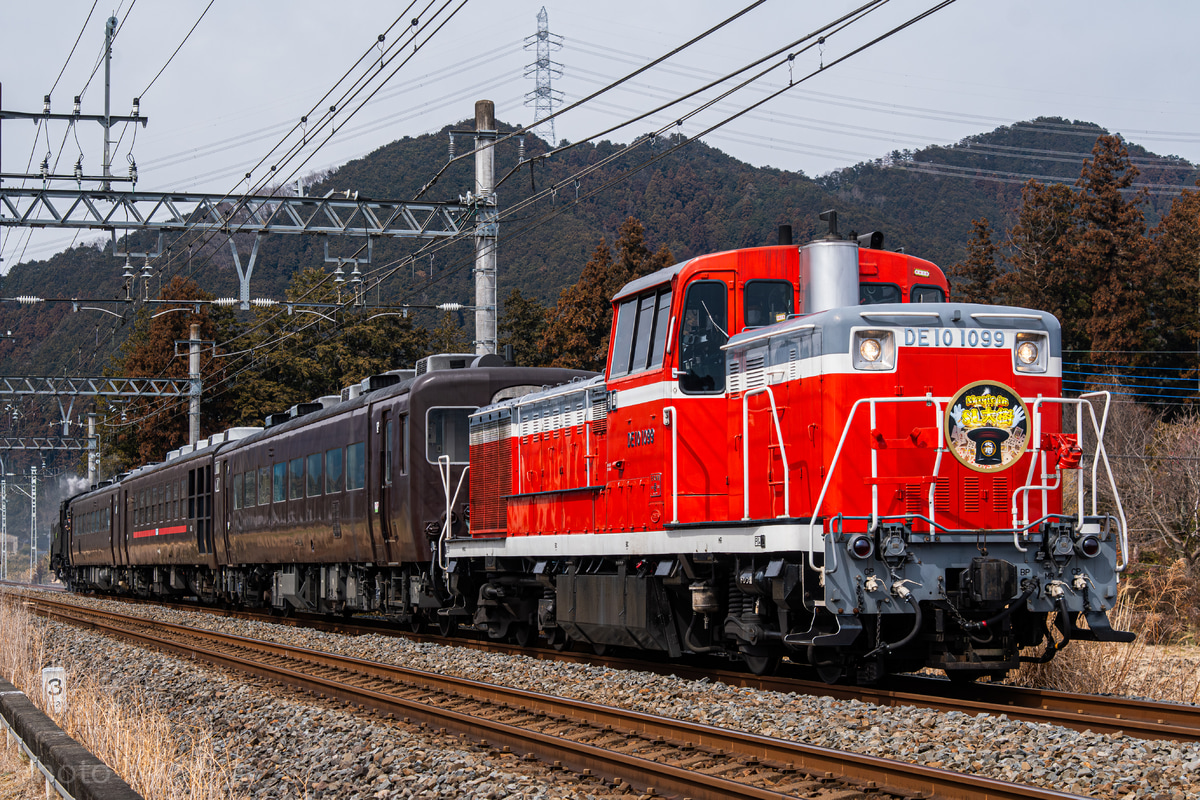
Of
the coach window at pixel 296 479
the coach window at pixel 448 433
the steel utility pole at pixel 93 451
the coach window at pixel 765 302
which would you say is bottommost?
the coach window at pixel 296 479

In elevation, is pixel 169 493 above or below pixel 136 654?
above

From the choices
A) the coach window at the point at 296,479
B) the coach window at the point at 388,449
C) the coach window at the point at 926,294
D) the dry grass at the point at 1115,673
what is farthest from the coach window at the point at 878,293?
the coach window at the point at 296,479

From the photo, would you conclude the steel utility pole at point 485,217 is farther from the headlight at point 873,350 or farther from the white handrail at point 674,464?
the headlight at point 873,350

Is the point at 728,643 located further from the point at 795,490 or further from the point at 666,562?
the point at 795,490

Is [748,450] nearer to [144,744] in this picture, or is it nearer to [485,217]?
[144,744]

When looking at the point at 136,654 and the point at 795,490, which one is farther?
the point at 136,654

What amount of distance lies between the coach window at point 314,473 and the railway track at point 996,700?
903 centimetres

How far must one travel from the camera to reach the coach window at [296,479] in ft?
71.3

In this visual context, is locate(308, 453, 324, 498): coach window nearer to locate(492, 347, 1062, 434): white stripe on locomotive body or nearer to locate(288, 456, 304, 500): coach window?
locate(288, 456, 304, 500): coach window

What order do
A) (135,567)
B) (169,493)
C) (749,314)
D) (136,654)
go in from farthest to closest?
(135,567) < (169,493) < (136,654) < (749,314)

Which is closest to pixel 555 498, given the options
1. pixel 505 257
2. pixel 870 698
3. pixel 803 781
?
pixel 870 698

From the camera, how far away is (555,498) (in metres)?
13.8

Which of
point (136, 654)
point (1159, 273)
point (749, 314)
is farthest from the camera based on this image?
point (1159, 273)

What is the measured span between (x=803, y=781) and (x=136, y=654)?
501 inches
